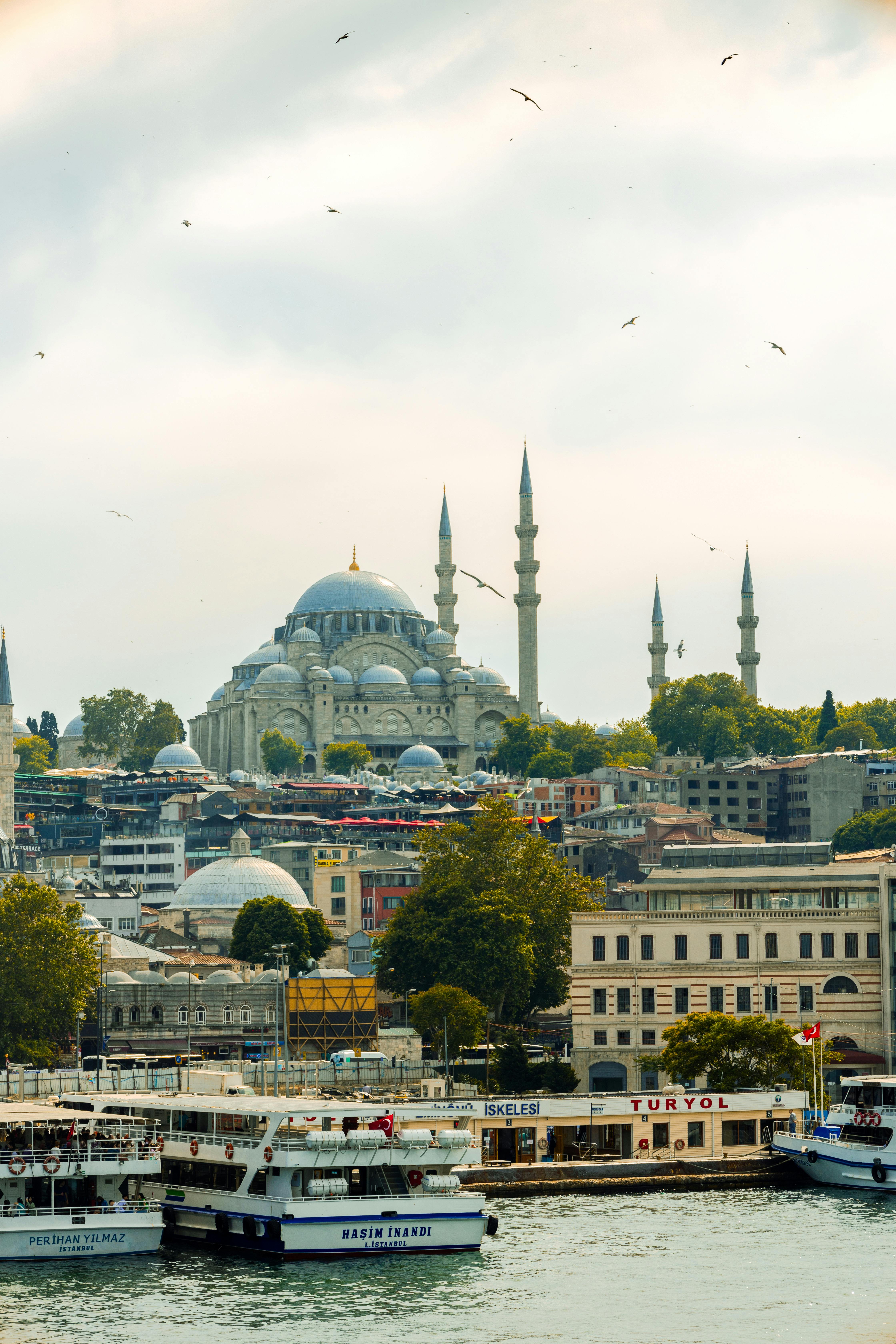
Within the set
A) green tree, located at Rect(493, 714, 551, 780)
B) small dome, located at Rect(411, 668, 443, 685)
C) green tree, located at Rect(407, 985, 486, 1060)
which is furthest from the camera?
small dome, located at Rect(411, 668, 443, 685)

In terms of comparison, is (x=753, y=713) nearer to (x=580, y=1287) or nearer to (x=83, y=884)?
(x=83, y=884)

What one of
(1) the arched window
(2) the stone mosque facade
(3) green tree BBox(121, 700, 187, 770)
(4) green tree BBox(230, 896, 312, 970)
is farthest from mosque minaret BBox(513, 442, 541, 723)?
(1) the arched window

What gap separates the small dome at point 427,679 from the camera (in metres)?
140

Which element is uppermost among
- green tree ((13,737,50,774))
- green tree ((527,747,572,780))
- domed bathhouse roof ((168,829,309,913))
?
green tree ((13,737,50,774))

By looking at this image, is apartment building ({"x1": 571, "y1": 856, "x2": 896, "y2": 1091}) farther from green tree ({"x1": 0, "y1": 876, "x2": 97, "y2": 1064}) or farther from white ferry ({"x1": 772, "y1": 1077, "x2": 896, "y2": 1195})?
green tree ({"x1": 0, "y1": 876, "x2": 97, "y2": 1064})

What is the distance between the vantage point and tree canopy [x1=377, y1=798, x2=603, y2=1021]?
5950 cm

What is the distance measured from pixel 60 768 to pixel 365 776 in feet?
108

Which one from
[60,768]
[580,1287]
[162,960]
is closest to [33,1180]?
[580,1287]

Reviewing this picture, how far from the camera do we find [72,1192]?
1361 inches

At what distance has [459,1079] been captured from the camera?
54.7m

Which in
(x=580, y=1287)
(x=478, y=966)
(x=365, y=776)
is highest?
(x=365, y=776)

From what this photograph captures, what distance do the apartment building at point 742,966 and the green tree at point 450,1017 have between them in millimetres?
3197

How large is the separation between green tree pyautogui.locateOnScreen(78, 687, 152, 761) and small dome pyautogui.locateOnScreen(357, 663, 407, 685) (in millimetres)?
14390

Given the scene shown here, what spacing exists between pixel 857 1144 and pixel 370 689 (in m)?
99.0
